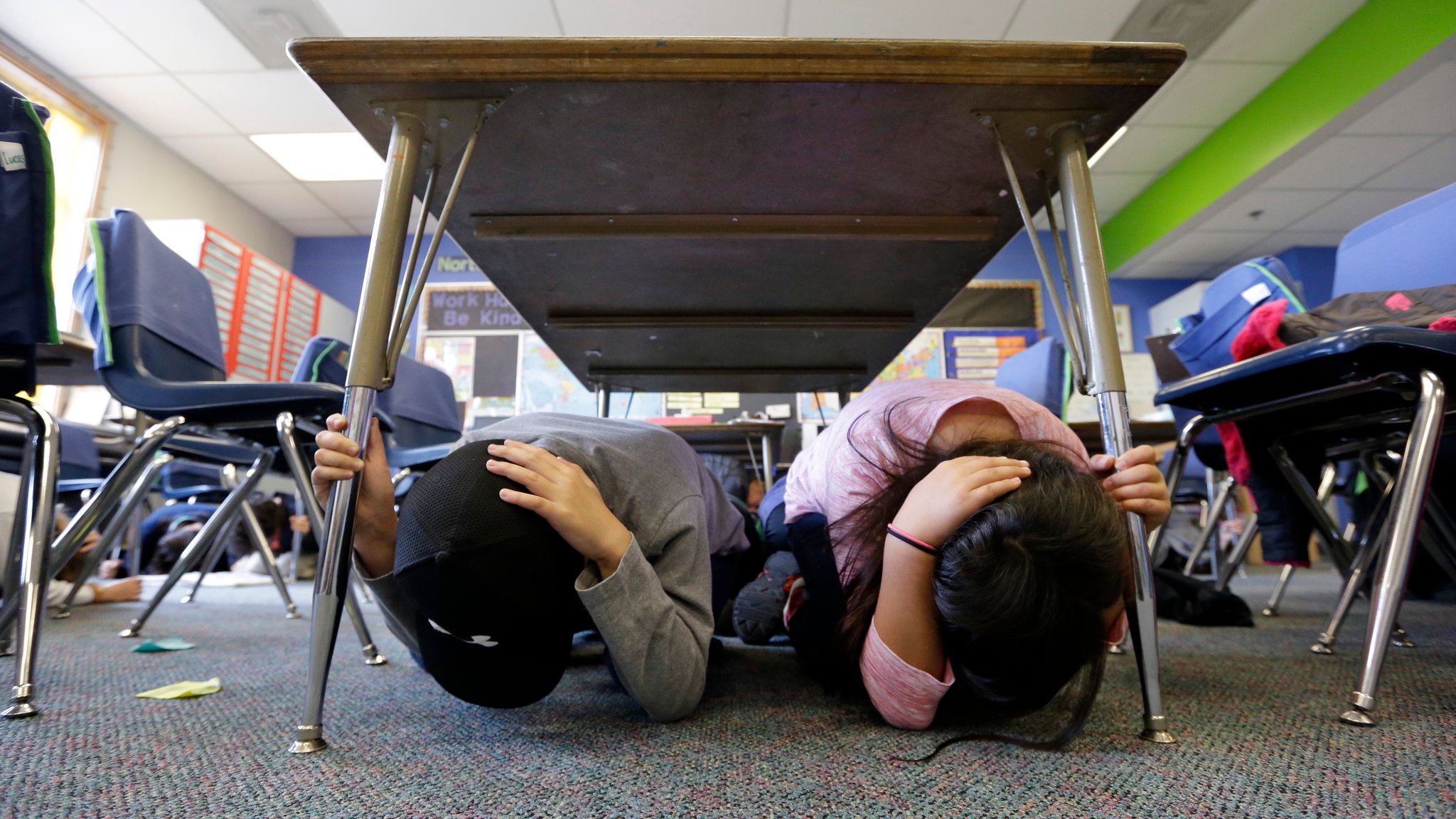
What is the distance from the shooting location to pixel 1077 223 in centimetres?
76

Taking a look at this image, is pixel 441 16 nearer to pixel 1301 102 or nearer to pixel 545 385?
pixel 545 385

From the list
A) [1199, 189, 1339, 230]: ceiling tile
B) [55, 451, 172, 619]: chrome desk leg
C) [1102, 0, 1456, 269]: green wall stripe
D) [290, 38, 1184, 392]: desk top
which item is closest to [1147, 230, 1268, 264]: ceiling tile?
[1199, 189, 1339, 230]: ceiling tile

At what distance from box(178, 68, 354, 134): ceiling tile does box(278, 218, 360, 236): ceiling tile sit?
99 cm

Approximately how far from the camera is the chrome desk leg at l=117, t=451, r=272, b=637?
1.37m

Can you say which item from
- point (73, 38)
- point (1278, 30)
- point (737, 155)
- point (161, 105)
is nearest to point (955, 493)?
point (737, 155)

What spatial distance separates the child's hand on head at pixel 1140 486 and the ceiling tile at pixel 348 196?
440 cm

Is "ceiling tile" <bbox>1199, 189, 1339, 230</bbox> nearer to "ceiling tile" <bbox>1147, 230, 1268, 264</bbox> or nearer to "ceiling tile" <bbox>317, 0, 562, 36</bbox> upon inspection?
"ceiling tile" <bbox>1147, 230, 1268, 264</bbox>

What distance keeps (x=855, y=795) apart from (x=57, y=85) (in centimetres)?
445

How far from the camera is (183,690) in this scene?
848 mm

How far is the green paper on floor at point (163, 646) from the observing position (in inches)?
46.0

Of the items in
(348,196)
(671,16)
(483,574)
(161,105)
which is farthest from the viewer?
(348,196)

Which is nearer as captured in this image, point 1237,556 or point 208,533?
point 208,533

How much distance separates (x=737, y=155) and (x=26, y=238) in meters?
0.78

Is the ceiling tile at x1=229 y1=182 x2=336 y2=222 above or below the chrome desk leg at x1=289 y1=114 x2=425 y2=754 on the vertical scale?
above
